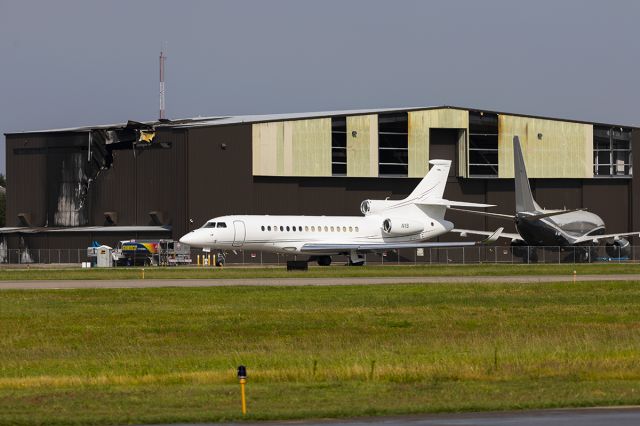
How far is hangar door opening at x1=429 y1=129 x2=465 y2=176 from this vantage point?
320ft

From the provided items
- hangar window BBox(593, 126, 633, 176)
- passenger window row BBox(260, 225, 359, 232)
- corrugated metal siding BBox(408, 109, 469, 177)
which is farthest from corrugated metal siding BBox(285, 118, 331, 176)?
hangar window BBox(593, 126, 633, 176)

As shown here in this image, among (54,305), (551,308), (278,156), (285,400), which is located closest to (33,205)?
(278,156)

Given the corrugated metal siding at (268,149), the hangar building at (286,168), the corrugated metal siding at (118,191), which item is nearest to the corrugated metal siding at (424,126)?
the hangar building at (286,168)

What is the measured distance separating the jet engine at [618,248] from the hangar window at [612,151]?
6.72 meters

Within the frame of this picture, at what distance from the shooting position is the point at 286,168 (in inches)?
3620

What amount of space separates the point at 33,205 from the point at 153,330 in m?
67.7

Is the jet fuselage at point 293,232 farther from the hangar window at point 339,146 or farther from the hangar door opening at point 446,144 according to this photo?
the hangar door opening at point 446,144

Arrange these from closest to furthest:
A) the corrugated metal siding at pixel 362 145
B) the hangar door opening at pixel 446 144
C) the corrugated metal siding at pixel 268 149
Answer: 1. the corrugated metal siding at pixel 268 149
2. the corrugated metal siding at pixel 362 145
3. the hangar door opening at pixel 446 144

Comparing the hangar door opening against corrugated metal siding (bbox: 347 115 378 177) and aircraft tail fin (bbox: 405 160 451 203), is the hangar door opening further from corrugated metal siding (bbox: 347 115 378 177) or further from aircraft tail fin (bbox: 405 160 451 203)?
aircraft tail fin (bbox: 405 160 451 203)

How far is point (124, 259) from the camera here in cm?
8894

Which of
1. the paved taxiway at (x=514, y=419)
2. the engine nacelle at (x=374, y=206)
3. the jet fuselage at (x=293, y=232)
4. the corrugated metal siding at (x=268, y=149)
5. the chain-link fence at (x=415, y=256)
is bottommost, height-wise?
the chain-link fence at (x=415, y=256)

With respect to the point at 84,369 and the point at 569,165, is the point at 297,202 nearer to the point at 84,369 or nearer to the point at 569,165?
the point at 569,165

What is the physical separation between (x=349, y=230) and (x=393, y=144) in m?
15.5

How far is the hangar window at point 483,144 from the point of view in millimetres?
96812
